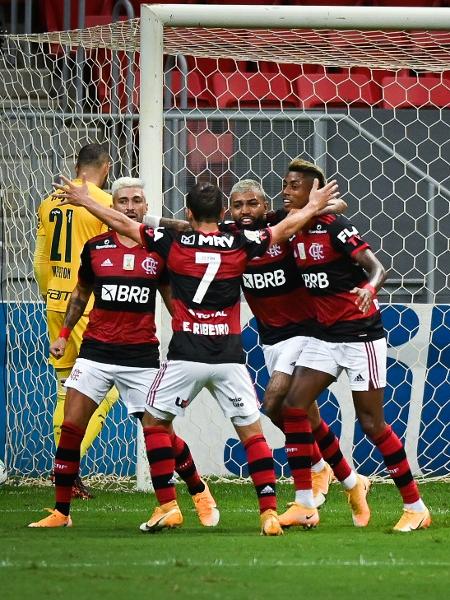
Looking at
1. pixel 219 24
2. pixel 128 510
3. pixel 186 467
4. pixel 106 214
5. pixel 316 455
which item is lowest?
pixel 128 510

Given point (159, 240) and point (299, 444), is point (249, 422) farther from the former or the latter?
point (159, 240)

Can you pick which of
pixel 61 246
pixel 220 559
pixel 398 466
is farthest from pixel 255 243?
pixel 61 246

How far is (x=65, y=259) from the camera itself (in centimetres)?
896

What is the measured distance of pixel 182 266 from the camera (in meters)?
6.93

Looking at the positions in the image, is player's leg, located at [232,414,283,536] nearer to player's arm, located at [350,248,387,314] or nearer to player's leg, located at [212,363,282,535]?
player's leg, located at [212,363,282,535]

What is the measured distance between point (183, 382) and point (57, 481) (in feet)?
3.22

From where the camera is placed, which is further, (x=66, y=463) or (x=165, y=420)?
(x=66, y=463)

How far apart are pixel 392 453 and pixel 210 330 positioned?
3.90 feet

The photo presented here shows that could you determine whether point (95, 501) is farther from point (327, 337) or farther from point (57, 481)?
point (327, 337)

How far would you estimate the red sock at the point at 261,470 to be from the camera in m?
6.91

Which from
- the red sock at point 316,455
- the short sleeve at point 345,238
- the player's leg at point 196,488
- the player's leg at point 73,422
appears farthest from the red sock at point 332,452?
the player's leg at point 73,422

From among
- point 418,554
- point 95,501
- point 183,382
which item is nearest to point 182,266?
point 183,382

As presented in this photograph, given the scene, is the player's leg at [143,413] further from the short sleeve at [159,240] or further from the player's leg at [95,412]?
the player's leg at [95,412]

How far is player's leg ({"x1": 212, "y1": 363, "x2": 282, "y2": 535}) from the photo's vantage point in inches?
271
